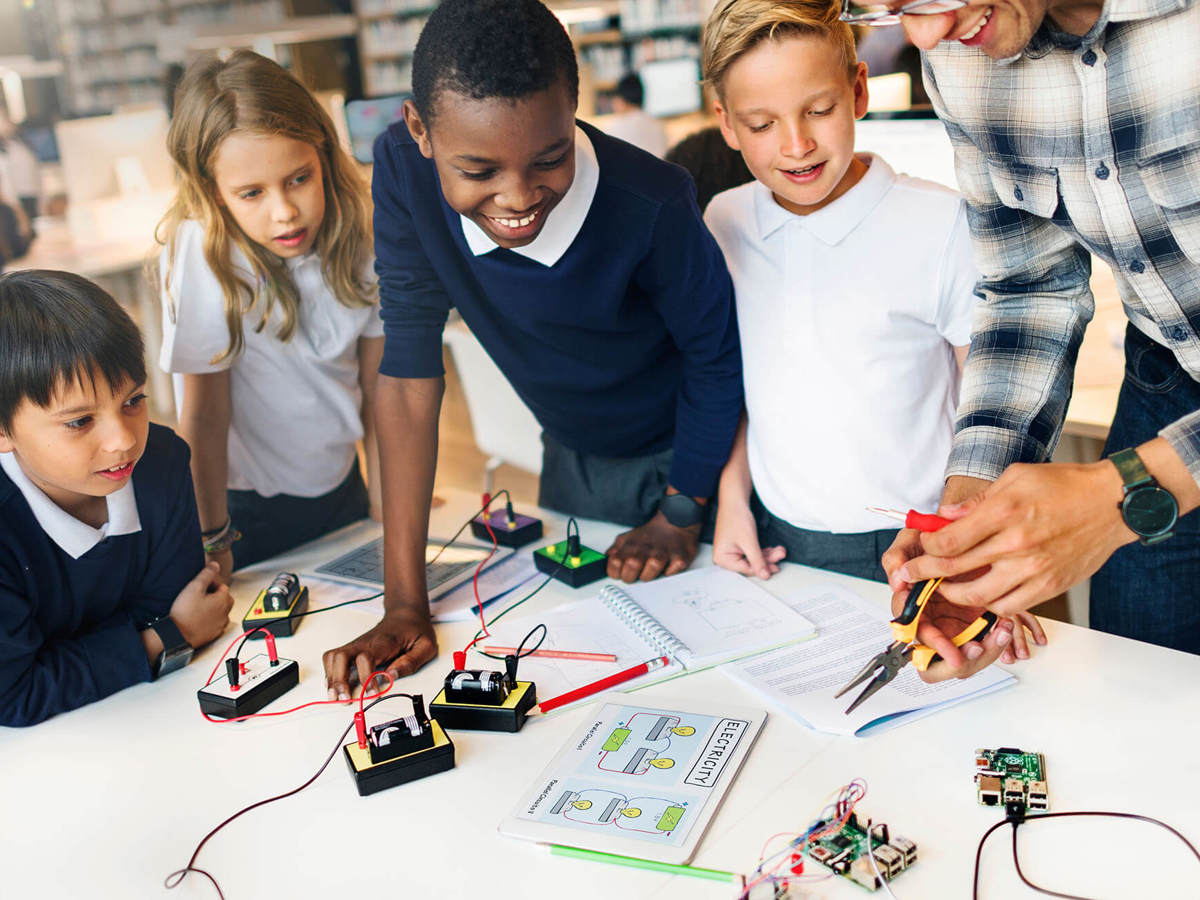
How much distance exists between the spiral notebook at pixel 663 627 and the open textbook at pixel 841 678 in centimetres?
3

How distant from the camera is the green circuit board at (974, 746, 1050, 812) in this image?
977 mm

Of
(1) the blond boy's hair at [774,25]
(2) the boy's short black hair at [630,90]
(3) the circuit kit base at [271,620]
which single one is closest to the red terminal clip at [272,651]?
(3) the circuit kit base at [271,620]

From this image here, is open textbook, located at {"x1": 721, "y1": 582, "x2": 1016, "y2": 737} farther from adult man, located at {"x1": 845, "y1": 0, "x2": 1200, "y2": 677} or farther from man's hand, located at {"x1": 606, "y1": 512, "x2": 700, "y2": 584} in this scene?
man's hand, located at {"x1": 606, "y1": 512, "x2": 700, "y2": 584}

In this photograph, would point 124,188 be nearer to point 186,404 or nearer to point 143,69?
point 186,404

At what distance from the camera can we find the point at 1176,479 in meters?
1.00

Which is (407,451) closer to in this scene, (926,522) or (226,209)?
(226,209)

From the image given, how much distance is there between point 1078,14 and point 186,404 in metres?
1.38

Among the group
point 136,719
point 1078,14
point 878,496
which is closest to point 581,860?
point 136,719

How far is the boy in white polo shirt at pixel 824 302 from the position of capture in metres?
1.42

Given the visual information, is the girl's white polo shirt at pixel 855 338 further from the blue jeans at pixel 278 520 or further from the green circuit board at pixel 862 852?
the blue jeans at pixel 278 520

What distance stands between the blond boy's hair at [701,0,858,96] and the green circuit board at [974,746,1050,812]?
0.90 m

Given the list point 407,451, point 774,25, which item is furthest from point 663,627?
point 774,25

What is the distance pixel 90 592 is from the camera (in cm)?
140

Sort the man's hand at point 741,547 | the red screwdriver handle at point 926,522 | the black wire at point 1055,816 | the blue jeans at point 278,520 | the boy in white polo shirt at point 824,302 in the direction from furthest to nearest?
the blue jeans at point 278,520, the man's hand at point 741,547, the boy in white polo shirt at point 824,302, the red screwdriver handle at point 926,522, the black wire at point 1055,816
